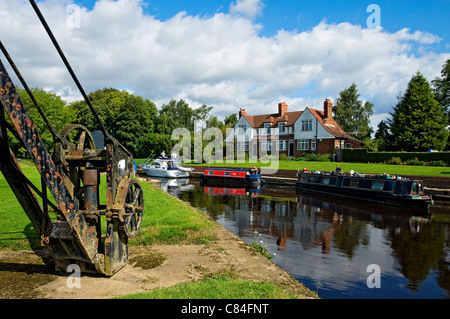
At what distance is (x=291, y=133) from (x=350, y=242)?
40471 millimetres

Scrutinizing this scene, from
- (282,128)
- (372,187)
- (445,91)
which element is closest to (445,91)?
(445,91)

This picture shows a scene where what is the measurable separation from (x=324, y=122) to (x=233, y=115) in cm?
2735

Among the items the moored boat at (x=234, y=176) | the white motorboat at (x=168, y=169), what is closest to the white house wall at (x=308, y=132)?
the moored boat at (x=234, y=176)

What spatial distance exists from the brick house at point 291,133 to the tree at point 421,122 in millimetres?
8259

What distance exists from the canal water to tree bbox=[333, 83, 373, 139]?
4609 centimetres

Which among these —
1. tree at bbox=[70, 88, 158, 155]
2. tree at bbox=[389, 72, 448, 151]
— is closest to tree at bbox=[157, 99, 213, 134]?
tree at bbox=[70, 88, 158, 155]

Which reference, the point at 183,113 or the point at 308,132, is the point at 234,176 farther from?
the point at 183,113

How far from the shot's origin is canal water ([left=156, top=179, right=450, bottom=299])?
8.45m

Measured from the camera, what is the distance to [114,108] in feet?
211

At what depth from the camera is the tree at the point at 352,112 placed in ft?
212

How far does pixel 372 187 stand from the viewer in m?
22.9

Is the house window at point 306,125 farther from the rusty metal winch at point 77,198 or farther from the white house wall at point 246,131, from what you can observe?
the rusty metal winch at point 77,198
